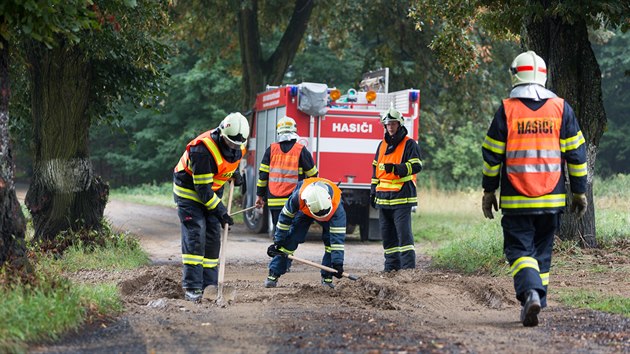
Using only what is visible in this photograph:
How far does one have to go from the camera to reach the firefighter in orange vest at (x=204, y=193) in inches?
366

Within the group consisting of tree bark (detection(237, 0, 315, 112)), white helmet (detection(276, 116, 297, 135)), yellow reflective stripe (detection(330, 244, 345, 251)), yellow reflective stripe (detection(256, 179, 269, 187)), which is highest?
tree bark (detection(237, 0, 315, 112))

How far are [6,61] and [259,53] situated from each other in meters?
16.0

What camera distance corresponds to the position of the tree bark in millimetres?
23719

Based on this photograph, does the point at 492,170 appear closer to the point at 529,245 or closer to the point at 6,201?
the point at 529,245

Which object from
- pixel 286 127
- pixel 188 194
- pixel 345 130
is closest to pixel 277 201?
pixel 286 127

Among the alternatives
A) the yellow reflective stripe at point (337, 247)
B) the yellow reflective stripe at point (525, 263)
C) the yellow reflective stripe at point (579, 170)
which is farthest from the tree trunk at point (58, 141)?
the yellow reflective stripe at point (579, 170)

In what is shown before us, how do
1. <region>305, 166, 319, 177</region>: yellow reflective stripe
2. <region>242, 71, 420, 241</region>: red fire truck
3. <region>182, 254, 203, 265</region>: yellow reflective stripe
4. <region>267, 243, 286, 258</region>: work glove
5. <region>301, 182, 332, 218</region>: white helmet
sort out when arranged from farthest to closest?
1. <region>242, 71, 420, 241</region>: red fire truck
2. <region>305, 166, 319, 177</region>: yellow reflective stripe
3. <region>267, 243, 286, 258</region>: work glove
4. <region>301, 182, 332, 218</region>: white helmet
5. <region>182, 254, 203, 265</region>: yellow reflective stripe

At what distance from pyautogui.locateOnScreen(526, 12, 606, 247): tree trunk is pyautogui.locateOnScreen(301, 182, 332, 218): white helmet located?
3431 millimetres

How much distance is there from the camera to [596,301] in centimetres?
904

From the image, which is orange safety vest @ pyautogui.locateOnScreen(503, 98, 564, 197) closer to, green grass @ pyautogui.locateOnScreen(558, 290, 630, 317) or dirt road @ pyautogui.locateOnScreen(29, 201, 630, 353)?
dirt road @ pyautogui.locateOnScreen(29, 201, 630, 353)

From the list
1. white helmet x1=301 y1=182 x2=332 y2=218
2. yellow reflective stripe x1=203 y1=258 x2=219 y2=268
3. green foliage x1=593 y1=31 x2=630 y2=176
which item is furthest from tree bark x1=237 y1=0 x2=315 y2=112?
green foliage x1=593 y1=31 x2=630 y2=176

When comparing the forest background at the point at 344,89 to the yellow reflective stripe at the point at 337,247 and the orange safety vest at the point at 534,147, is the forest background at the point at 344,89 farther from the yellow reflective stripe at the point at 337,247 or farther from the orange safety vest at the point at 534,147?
the orange safety vest at the point at 534,147

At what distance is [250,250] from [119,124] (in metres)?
2.82

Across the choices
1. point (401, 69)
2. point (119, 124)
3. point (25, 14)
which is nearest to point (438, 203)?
point (401, 69)
